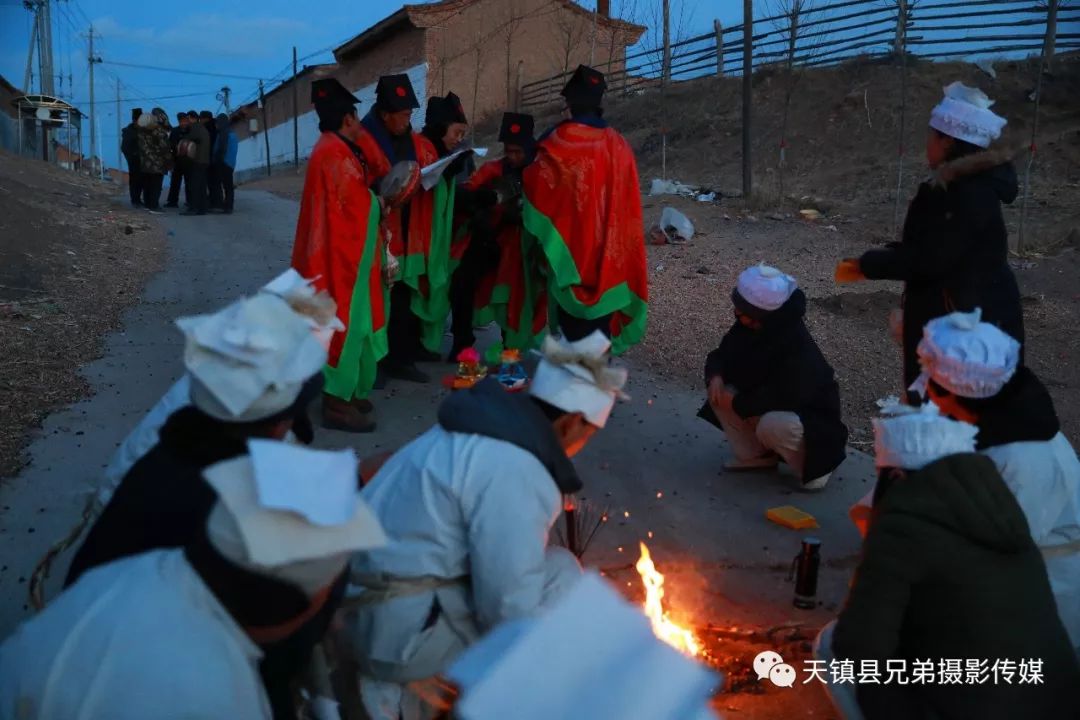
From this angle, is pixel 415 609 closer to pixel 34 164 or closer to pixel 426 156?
pixel 426 156

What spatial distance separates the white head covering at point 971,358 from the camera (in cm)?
310

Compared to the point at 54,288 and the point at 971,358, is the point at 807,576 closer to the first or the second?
the point at 971,358

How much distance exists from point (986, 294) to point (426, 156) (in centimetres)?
365

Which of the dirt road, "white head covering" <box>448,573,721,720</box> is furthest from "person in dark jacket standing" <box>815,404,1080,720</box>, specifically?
"white head covering" <box>448,573,721,720</box>

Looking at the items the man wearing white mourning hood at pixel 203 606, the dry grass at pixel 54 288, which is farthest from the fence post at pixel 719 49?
the man wearing white mourning hood at pixel 203 606

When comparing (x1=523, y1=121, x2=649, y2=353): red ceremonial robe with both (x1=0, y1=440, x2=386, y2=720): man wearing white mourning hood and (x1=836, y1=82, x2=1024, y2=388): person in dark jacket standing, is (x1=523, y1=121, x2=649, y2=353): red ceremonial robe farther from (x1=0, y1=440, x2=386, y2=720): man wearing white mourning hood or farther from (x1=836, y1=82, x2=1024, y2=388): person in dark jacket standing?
(x1=0, y1=440, x2=386, y2=720): man wearing white mourning hood

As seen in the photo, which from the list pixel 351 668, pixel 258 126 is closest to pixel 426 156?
pixel 351 668

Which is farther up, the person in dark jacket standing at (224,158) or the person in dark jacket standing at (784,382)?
the person in dark jacket standing at (224,158)

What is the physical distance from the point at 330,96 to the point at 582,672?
186 inches

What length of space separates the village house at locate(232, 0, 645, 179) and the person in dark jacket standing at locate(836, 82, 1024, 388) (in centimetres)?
2179

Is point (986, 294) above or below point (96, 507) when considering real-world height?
above

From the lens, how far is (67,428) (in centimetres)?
518

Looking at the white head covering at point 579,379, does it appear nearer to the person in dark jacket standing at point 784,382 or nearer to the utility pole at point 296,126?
the person in dark jacket standing at point 784,382

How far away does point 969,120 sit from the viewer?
4.21 metres
